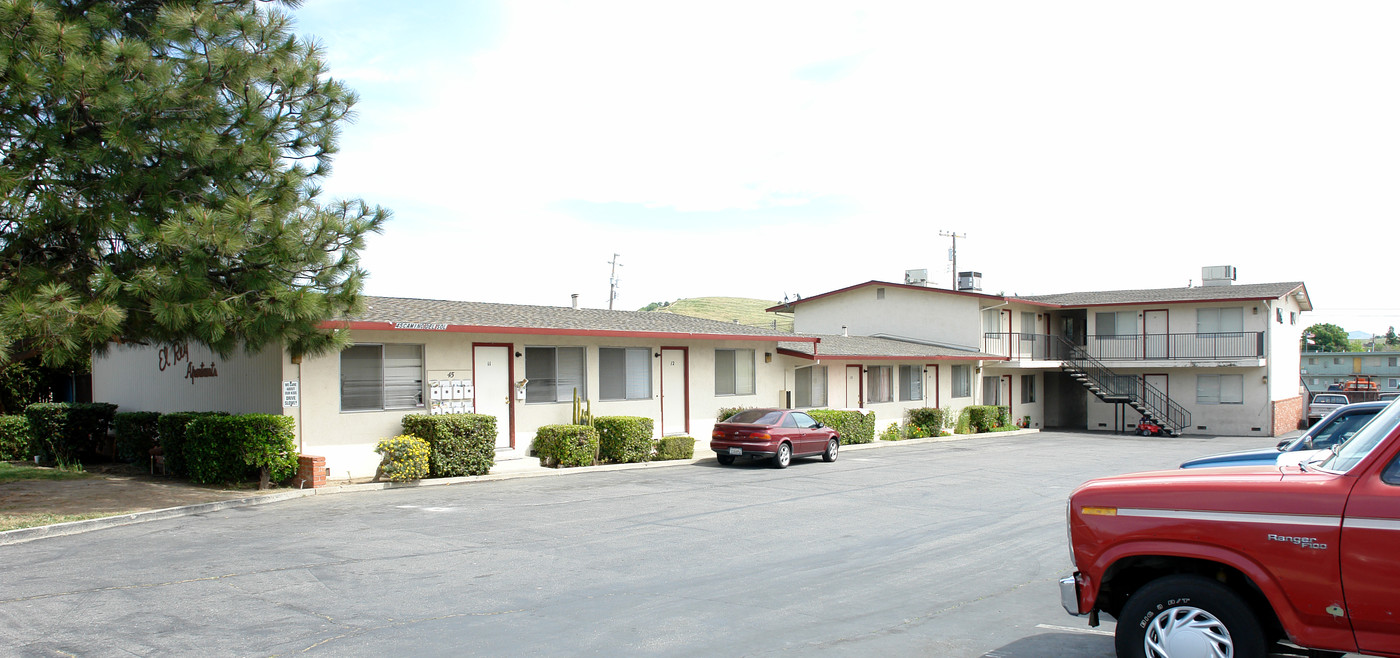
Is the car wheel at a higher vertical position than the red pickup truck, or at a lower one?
lower

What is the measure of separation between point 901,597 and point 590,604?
2707mm

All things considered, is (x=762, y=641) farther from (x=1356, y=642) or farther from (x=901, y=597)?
(x=1356, y=642)

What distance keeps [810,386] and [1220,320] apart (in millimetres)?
19710

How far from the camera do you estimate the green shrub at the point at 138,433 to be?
1889 centimetres

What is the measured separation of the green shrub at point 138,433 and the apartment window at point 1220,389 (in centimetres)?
3720

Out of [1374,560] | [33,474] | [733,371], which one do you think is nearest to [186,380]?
[33,474]

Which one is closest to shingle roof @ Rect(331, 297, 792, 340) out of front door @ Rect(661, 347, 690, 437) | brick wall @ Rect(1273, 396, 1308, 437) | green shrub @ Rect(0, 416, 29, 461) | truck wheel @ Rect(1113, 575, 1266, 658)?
front door @ Rect(661, 347, 690, 437)

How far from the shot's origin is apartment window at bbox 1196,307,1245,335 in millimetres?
36875

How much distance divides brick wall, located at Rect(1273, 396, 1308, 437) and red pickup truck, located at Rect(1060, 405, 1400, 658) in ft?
121

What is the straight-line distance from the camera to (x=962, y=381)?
36.0m

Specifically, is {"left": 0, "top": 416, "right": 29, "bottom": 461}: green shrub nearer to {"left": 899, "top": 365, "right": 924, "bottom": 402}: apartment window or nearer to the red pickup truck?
the red pickup truck

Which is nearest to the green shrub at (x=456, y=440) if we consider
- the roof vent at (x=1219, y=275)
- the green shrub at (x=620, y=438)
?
the green shrub at (x=620, y=438)

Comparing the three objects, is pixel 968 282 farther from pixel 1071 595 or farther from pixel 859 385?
pixel 1071 595

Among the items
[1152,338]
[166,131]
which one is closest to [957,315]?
[1152,338]
